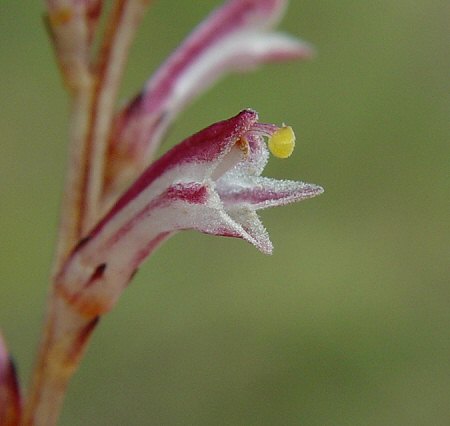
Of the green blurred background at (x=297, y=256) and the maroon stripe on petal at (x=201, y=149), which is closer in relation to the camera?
the maroon stripe on petal at (x=201, y=149)

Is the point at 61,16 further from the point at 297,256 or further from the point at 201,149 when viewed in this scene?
the point at 297,256

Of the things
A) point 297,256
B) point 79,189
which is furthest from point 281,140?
point 297,256

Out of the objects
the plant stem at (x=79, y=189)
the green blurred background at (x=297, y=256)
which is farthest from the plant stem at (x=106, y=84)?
the green blurred background at (x=297, y=256)

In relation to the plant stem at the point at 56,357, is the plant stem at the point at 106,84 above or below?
above

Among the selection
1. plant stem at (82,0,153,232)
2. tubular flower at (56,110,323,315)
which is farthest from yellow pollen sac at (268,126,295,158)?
plant stem at (82,0,153,232)

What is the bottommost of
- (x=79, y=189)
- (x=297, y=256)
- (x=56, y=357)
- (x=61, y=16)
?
(x=56, y=357)

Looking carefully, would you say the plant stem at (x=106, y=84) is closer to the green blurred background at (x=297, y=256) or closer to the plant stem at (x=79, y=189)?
the plant stem at (x=79, y=189)

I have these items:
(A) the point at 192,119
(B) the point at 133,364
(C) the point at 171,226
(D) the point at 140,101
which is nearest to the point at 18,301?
(B) the point at 133,364
